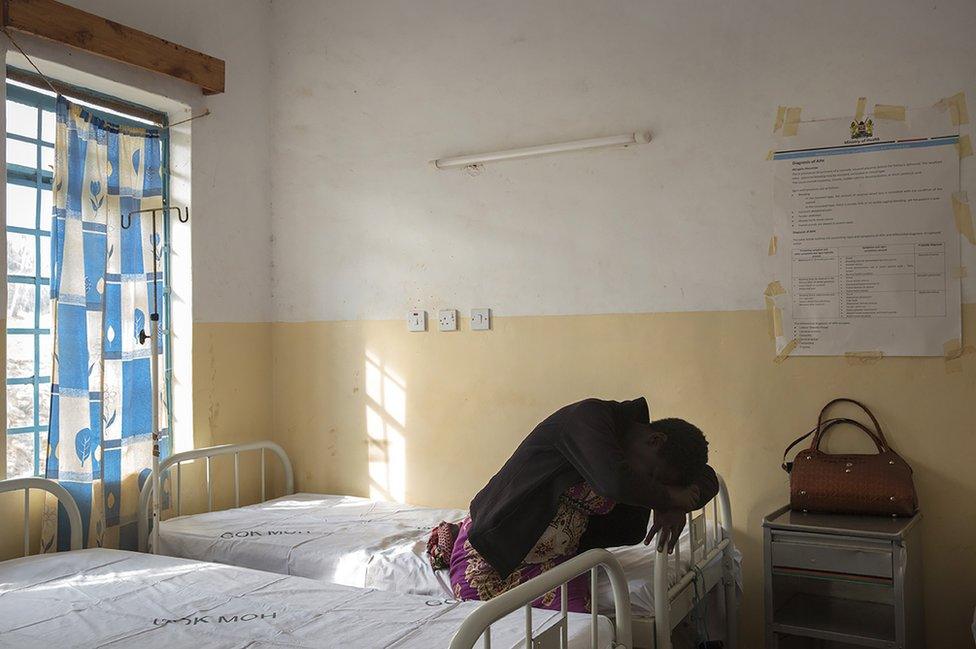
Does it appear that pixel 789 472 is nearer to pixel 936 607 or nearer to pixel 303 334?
pixel 936 607

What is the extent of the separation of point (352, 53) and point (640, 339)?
2218 mm

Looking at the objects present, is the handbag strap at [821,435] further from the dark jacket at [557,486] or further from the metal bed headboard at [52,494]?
the metal bed headboard at [52,494]

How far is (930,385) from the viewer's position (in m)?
3.32

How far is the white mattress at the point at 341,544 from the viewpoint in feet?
9.96

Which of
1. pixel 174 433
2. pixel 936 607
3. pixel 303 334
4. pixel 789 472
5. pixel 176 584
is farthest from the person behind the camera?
pixel 303 334

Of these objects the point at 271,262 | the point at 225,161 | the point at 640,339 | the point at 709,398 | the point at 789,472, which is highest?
the point at 225,161

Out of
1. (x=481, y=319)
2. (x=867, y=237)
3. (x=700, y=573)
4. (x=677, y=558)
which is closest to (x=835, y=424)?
(x=867, y=237)

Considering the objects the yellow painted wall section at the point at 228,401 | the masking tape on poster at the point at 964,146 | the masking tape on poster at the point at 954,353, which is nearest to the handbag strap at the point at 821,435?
the masking tape on poster at the point at 954,353


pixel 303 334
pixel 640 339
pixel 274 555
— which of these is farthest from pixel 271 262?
pixel 640 339

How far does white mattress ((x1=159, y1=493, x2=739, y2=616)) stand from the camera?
3035 millimetres

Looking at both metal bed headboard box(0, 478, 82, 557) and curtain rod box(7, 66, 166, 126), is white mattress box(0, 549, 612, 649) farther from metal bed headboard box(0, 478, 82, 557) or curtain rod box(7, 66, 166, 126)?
curtain rod box(7, 66, 166, 126)

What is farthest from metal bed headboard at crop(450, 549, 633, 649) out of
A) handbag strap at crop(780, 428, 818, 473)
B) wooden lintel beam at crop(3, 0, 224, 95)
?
wooden lintel beam at crop(3, 0, 224, 95)

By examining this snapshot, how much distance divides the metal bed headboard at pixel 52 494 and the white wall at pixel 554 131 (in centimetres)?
163

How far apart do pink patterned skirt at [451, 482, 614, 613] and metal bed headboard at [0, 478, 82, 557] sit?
1710 millimetres
